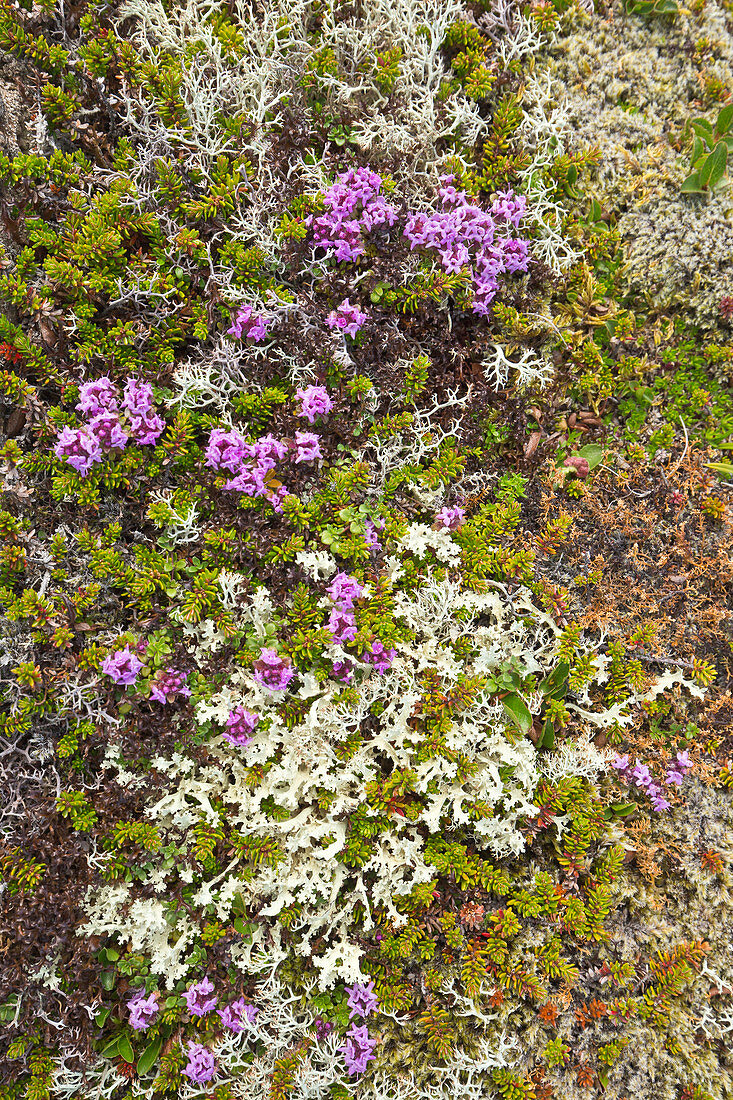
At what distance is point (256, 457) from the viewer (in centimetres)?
371

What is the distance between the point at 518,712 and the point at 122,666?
7.43 ft

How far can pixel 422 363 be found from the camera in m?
3.86

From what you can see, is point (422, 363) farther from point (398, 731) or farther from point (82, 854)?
point (82, 854)

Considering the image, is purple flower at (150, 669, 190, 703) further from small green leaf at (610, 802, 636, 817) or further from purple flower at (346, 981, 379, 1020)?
small green leaf at (610, 802, 636, 817)

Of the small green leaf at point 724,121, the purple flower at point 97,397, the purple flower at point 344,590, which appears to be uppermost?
the small green leaf at point 724,121

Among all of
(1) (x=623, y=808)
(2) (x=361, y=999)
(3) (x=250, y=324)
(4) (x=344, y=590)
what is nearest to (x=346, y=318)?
(3) (x=250, y=324)

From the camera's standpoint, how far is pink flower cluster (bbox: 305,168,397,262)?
3.74 metres

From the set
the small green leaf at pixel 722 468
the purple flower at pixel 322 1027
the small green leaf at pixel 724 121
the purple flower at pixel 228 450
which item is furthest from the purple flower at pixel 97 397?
the small green leaf at pixel 724 121

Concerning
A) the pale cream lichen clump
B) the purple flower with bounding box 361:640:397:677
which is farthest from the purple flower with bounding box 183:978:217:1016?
the pale cream lichen clump

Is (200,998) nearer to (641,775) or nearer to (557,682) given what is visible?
(557,682)

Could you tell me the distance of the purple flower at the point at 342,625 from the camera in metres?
3.62

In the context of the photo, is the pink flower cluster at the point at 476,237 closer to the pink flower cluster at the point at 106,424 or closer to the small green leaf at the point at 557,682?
the pink flower cluster at the point at 106,424

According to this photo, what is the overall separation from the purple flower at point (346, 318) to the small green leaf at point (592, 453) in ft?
5.54

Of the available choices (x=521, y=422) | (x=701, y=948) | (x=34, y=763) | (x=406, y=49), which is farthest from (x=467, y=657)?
(x=406, y=49)
